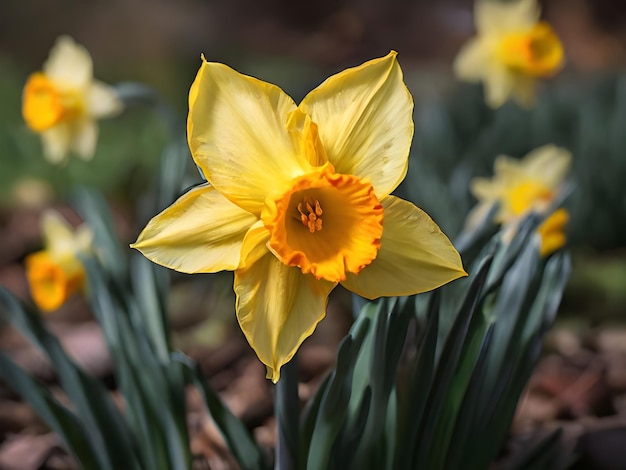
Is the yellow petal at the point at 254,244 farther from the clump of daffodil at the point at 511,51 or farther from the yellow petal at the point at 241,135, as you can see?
the clump of daffodil at the point at 511,51

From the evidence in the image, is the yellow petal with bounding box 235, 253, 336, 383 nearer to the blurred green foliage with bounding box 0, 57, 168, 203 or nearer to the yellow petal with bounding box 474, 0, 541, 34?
the yellow petal with bounding box 474, 0, 541, 34

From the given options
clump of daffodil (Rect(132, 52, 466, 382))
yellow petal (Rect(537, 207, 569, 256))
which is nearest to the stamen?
clump of daffodil (Rect(132, 52, 466, 382))

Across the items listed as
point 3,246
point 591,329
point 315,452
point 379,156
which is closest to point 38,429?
point 315,452

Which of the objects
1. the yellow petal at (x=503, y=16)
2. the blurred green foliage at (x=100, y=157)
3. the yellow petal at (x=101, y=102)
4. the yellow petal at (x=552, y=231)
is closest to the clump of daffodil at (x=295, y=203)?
the yellow petal at (x=552, y=231)

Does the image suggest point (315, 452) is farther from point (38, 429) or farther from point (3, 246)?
point (3, 246)

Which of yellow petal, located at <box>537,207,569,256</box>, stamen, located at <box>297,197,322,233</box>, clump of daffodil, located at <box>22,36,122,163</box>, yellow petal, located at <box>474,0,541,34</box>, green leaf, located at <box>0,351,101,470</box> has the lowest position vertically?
green leaf, located at <box>0,351,101,470</box>

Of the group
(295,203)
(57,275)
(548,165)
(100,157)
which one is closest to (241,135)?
(295,203)

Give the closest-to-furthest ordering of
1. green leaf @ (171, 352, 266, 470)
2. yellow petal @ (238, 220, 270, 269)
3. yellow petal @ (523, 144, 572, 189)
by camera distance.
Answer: yellow petal @ (238, 220, 270, 269) → green leaf @ (171, 352, 266, 470) → yellow petal @ (523, 144, 572, 189)
